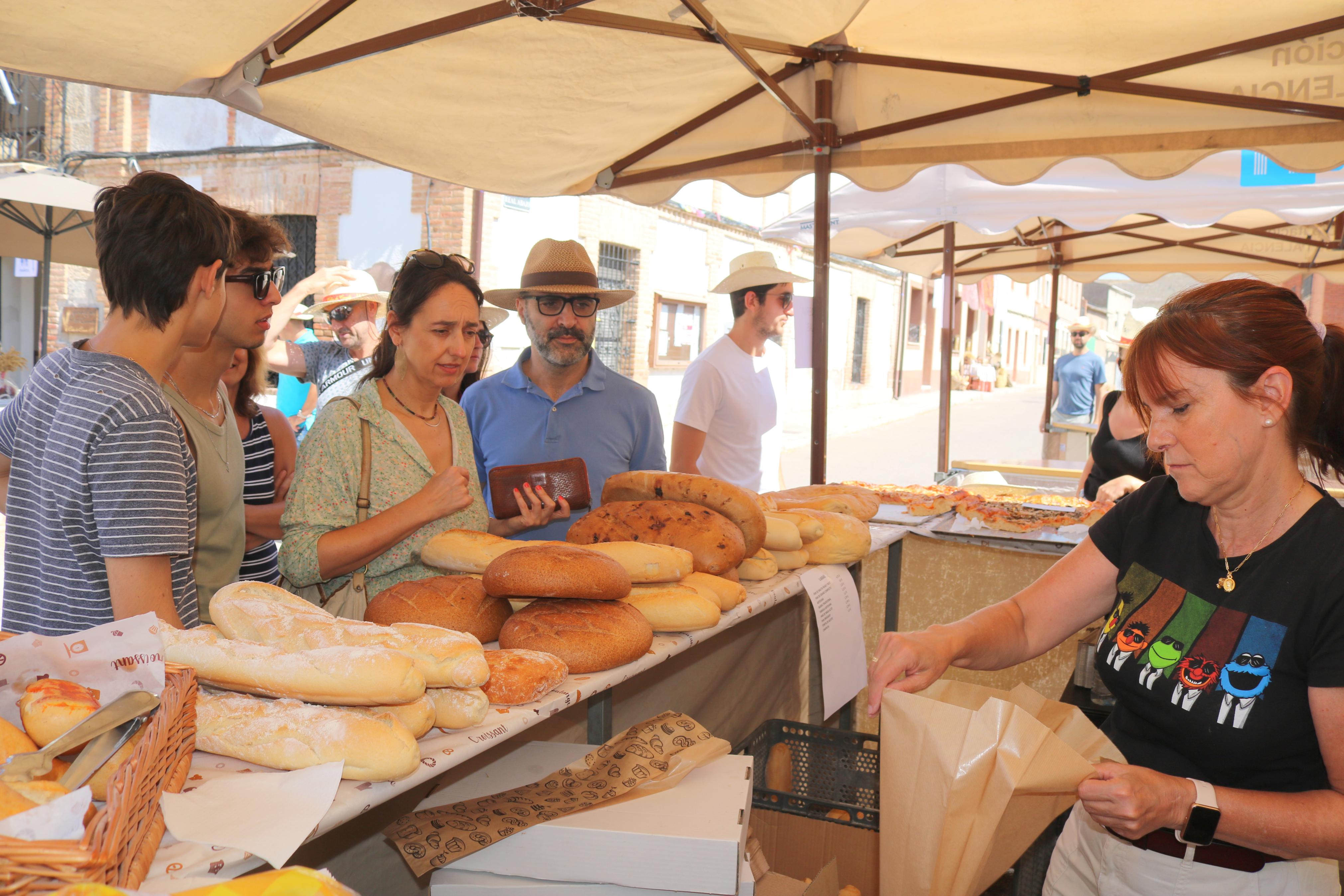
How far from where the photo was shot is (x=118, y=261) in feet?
5.39

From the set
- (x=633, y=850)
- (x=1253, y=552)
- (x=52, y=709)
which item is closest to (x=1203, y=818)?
(x=1253, y=552)

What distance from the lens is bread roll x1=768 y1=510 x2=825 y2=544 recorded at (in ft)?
8.20

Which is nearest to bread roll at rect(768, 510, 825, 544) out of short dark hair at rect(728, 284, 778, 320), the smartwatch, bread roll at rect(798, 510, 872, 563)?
bread roll at rect(798, 510, 872, 563)

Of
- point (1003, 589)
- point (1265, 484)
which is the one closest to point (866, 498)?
point (1003, 589)

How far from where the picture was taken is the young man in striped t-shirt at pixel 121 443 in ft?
4.88

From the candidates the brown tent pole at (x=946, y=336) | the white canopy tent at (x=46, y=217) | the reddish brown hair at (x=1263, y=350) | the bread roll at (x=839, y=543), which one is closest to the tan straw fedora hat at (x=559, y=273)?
the bread roll at (x=839, y=543)

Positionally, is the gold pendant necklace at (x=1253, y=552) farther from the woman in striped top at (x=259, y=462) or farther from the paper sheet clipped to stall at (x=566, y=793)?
the woman in striped top at (x=259, y=462)

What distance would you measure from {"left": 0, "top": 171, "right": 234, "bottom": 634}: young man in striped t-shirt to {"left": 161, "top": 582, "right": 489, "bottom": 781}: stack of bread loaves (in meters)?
0.23

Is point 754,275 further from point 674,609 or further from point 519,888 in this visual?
point 519,888

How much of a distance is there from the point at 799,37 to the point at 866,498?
1.73m

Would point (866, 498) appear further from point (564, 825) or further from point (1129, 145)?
point (564, 825)

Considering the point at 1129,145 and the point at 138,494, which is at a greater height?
the point at 1129,145

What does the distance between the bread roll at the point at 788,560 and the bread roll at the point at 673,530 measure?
26 centimetres

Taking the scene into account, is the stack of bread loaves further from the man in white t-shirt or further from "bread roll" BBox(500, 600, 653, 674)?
the man in white t-shirt
